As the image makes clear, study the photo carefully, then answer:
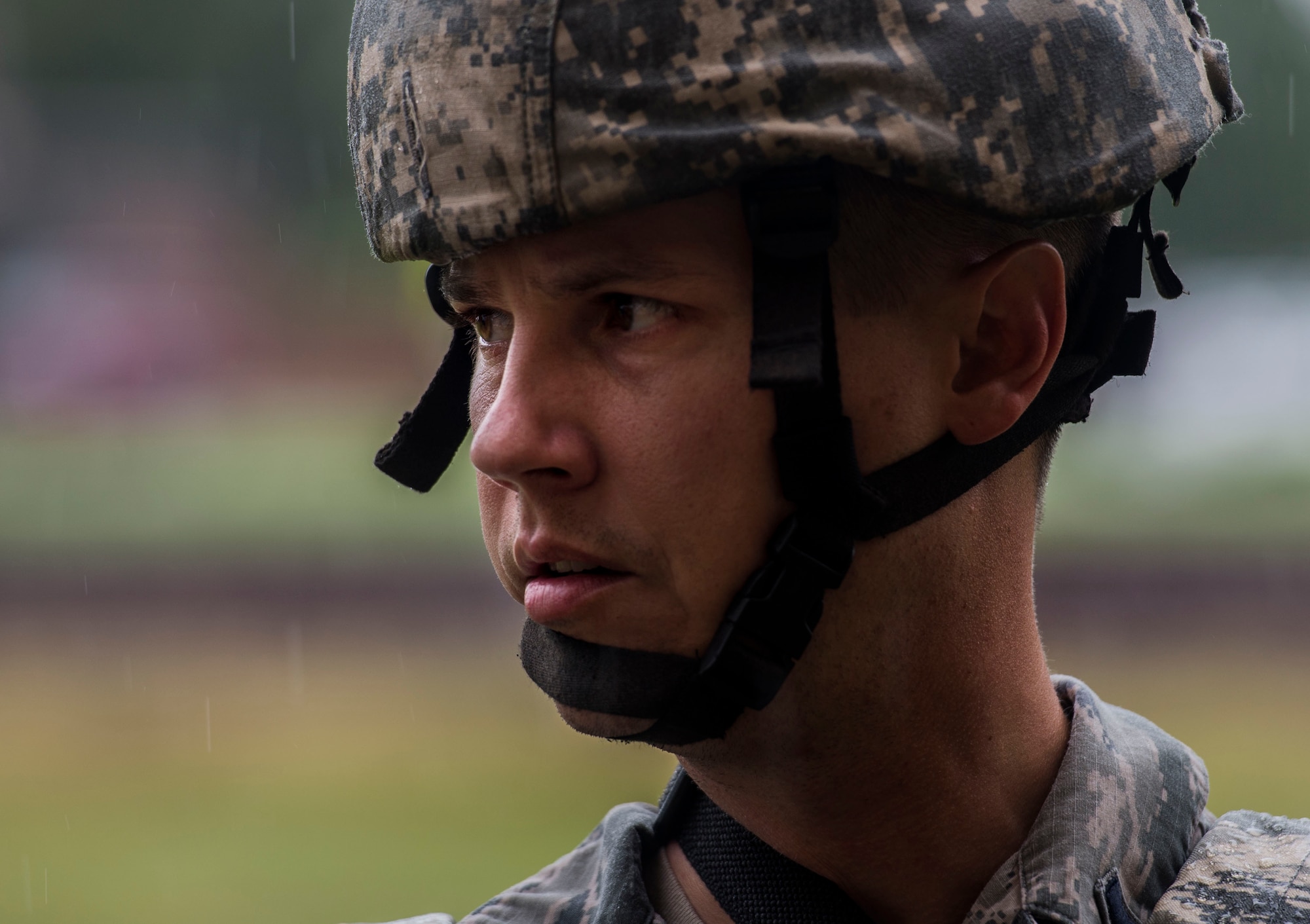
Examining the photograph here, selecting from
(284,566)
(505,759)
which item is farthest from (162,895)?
(284,566)

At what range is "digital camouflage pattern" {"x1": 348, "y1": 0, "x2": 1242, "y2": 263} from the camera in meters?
1.71

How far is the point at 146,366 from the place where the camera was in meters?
13.6

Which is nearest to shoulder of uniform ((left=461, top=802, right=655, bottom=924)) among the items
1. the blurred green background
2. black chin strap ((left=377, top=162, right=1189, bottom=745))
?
black chin strap ((left=377, top=162, right=1189, bottom=745))

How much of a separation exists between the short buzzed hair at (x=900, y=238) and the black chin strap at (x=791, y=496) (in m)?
0.09

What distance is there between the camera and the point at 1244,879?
2.05 metres

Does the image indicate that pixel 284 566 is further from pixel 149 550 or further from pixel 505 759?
pixel 505 759

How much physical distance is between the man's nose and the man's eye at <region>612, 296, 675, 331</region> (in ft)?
0.33

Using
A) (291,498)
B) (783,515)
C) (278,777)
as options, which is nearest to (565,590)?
(783,515)

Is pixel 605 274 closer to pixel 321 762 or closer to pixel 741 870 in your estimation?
pixel 741 870

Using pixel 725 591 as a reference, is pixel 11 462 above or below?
below

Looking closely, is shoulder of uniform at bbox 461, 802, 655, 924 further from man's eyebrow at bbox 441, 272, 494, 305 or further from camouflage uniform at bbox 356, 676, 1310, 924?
man's eyebrow at bbox 441, 272, 494, 305

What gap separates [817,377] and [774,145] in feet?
A: 0.96

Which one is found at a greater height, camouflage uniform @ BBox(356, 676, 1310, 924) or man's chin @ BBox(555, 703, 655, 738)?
man's chin @ BBox(555, 703, 655, 738)

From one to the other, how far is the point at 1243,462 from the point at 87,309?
11.4 metres
